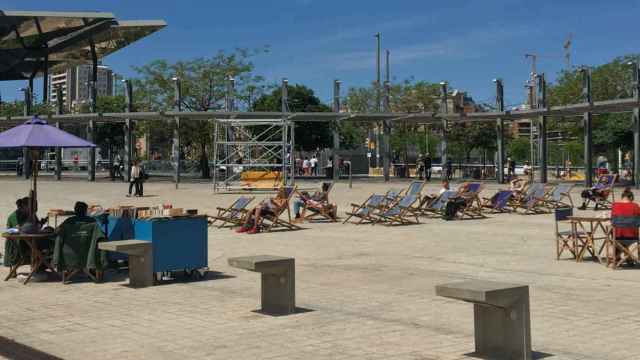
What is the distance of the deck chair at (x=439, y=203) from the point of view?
1766 centimetres

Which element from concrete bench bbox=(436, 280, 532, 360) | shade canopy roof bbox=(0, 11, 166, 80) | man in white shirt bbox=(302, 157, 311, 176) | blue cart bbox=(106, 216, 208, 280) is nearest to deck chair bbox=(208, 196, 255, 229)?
blue cart bbox=(106, 216, 208, 280)

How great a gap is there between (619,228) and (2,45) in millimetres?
50599

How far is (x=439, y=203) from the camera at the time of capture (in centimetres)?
1789

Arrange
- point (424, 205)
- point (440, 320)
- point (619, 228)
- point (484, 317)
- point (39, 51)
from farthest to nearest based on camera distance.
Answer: point (39, 51) → point (424, 205) → point (619, 228) → point (440, 320) → point (484, 317)

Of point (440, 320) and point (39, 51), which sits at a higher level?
point (39, 51)

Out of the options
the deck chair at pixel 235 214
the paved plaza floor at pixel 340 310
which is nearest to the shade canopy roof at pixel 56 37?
the deck chair at pixel 235 214

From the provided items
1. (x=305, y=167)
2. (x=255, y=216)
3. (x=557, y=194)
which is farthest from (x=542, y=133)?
(x=255, y=216)

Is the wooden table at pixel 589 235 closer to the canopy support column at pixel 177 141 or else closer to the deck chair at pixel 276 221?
the deck chair at pixel 276 221

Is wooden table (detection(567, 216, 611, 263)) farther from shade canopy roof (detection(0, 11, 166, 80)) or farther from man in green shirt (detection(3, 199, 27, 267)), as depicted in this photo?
shade canopy roof (detection(0, 11, 166, 80))

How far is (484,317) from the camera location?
5.54 metres

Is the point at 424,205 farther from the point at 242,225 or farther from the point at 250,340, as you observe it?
the point at 250,340

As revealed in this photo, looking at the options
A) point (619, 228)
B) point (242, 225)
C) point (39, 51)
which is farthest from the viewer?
→ point (39, 51)

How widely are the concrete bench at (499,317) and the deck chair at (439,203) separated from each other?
12146 mm

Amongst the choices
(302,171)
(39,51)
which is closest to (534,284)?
(302,171)
